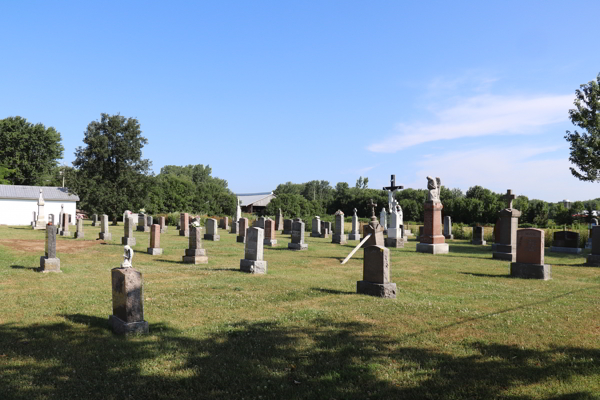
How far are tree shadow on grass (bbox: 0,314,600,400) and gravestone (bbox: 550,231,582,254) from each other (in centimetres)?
1896

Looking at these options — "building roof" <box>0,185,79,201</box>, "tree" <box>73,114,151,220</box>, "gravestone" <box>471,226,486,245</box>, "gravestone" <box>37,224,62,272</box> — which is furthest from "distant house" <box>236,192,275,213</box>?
"gravestone" <box>37,224,62,272</box>

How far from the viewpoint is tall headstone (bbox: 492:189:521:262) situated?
17453 mm

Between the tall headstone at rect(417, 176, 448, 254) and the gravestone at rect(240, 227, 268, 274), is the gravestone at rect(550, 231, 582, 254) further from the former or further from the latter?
the gravestone at rect(240, 227, 268, 274)

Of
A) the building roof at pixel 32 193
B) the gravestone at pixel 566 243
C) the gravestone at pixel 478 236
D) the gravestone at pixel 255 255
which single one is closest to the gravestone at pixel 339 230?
the gravestone at pixel 478 236

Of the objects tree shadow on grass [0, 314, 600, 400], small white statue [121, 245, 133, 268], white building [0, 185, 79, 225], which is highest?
white building [0, 185, 79, 225]

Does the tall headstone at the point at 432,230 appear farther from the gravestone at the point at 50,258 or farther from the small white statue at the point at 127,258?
the small white statue at the point at 127,258

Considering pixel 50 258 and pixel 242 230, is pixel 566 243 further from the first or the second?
pixel 50 258

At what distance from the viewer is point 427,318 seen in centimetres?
718

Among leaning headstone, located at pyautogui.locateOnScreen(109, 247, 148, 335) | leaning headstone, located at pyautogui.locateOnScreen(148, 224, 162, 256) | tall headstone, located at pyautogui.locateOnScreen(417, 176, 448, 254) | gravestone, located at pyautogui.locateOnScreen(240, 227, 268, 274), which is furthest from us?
tall headstone, located at pyautogui.locateOnScreen(417, 176, 448, 254)

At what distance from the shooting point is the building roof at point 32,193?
143 feet

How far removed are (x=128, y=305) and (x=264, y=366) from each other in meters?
2.51

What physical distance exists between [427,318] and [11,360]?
6.04m

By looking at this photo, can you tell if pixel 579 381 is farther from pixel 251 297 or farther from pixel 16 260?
pixel 16 260

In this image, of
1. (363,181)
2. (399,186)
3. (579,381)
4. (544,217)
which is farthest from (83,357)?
(363,181)
